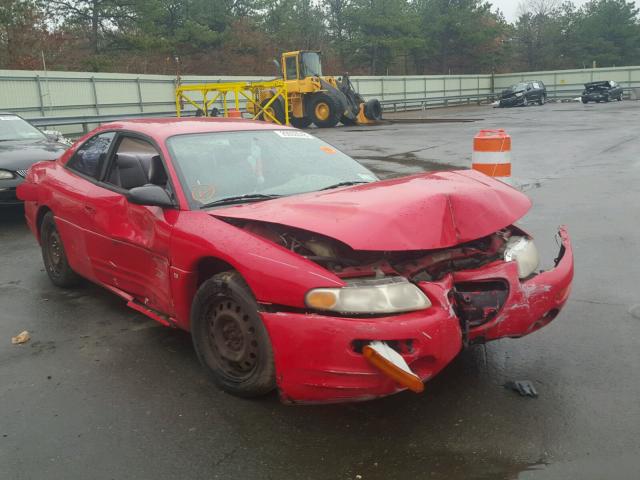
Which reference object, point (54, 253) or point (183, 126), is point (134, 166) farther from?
point (54, 253)

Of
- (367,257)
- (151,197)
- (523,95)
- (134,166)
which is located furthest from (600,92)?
(151,197)

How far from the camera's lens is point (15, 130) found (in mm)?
8875

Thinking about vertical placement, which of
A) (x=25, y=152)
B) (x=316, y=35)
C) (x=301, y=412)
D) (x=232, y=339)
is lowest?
(x=301, y=412)

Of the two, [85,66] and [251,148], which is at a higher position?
[85,66]

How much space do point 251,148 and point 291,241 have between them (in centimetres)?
118

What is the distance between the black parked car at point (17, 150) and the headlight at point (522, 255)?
6291 millimetres

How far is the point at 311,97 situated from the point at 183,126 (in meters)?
22.1

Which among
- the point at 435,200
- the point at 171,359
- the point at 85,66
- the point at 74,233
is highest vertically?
the point at 85,66

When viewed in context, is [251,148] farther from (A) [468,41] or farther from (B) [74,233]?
(A) [468,41]

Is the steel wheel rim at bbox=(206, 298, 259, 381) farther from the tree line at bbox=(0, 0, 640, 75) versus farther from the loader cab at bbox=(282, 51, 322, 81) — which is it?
the tree line at bbox=(0, 0, 640, 75)

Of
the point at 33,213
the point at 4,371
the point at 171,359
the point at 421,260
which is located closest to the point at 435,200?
the point at 421,260

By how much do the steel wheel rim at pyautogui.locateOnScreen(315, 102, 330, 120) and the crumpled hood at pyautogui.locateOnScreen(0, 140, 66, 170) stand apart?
57.5 ft

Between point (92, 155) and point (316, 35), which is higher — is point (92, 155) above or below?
below

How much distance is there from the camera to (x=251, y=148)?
4043 millimetres
